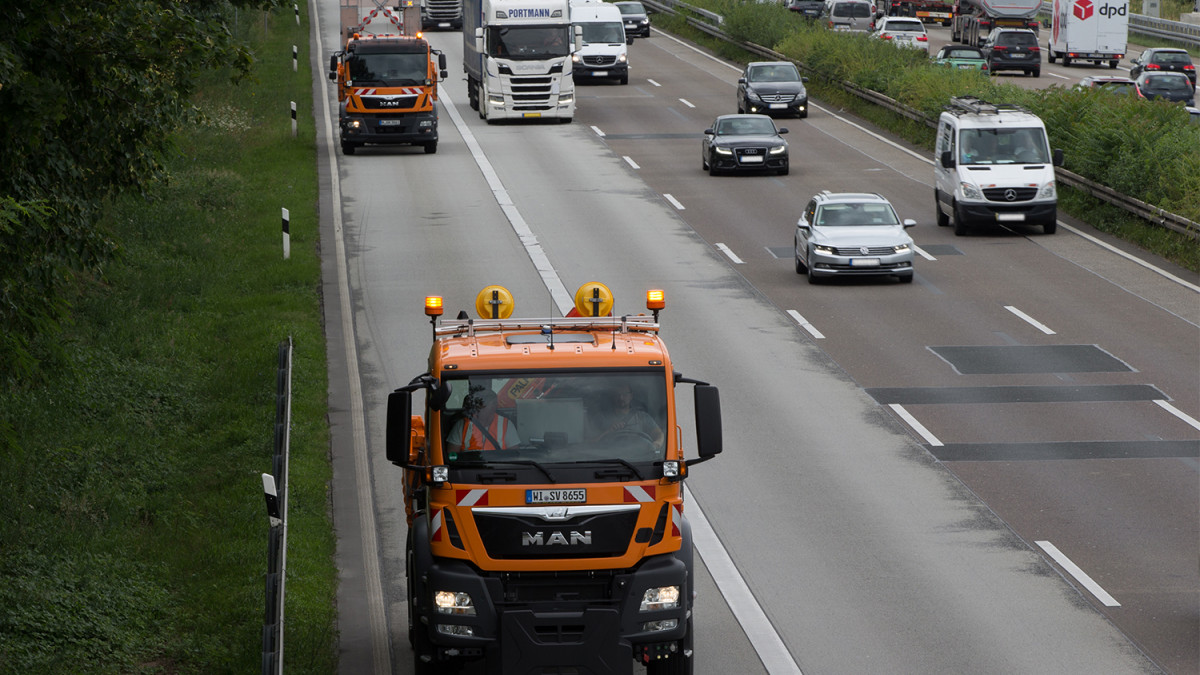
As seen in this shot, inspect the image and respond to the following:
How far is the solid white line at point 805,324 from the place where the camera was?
25.0 metres

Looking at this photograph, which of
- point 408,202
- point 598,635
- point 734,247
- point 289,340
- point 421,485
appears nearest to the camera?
point 598,635

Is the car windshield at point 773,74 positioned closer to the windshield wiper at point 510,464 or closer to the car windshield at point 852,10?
the car windshield at point 852,10

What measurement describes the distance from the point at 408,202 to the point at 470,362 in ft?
85.8

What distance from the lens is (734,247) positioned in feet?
106

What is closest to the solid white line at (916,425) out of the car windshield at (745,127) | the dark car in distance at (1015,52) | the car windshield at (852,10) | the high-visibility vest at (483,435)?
the high-visibility vest at (483,435)

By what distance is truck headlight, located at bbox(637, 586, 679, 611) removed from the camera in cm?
1065

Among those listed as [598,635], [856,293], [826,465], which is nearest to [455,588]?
[598,635]

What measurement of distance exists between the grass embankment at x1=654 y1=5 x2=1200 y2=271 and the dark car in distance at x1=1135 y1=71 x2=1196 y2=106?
23.2 ft

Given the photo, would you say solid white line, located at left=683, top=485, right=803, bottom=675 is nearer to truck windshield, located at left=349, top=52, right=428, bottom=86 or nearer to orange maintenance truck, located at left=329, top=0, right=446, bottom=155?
orange maintenance truck, located at left=329, top=0, right=446, bottom=155

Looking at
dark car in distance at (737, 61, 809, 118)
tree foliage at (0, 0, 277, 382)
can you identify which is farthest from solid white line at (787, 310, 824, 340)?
dark car in distance at (737, 61, 809, 118)

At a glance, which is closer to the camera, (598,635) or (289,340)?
(598,635)

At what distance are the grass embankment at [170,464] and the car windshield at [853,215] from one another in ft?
29.4

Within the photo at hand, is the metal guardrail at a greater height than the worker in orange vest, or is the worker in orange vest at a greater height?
the worker in orange vest

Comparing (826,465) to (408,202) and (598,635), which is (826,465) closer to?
(598,635)
